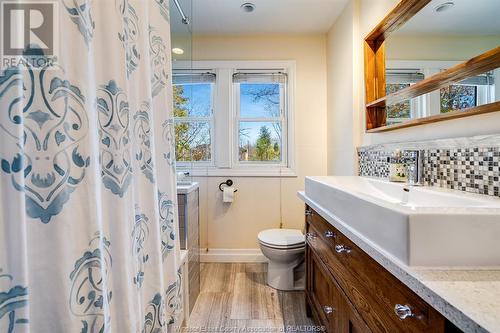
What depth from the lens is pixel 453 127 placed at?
1124 mm

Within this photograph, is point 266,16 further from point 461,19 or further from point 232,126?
point 461,19

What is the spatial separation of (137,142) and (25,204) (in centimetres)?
32

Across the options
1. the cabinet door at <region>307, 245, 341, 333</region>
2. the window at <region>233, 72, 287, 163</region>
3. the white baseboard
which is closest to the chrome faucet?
the cabinet door at <region>307, 245, 341, 333</region>

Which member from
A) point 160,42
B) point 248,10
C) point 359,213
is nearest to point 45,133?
point 160,42

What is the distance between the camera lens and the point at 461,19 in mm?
1098

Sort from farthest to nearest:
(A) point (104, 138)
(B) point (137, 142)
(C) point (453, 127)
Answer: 1. (C) point (453, 127)
2. (B) point (137, 142)
3. (A) point (104, 138)

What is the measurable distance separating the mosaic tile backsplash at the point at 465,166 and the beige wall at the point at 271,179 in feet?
4.03

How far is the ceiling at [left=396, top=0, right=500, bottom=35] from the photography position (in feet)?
3.14

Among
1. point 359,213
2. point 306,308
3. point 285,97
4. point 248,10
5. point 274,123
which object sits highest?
point 248,10

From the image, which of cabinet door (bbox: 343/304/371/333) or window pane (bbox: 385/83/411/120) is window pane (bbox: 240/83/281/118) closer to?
window pane (bbox: 385/83/411/120)

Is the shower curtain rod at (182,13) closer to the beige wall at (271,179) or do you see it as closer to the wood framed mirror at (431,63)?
the beige wall at (271,179)

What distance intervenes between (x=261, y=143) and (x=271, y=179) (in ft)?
1.37

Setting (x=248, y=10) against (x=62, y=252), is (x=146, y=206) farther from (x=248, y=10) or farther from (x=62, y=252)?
(x=248, y=10)

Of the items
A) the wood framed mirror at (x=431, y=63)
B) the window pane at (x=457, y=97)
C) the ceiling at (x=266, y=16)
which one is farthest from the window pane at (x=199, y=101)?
the window pane at (x=457, y=97)
